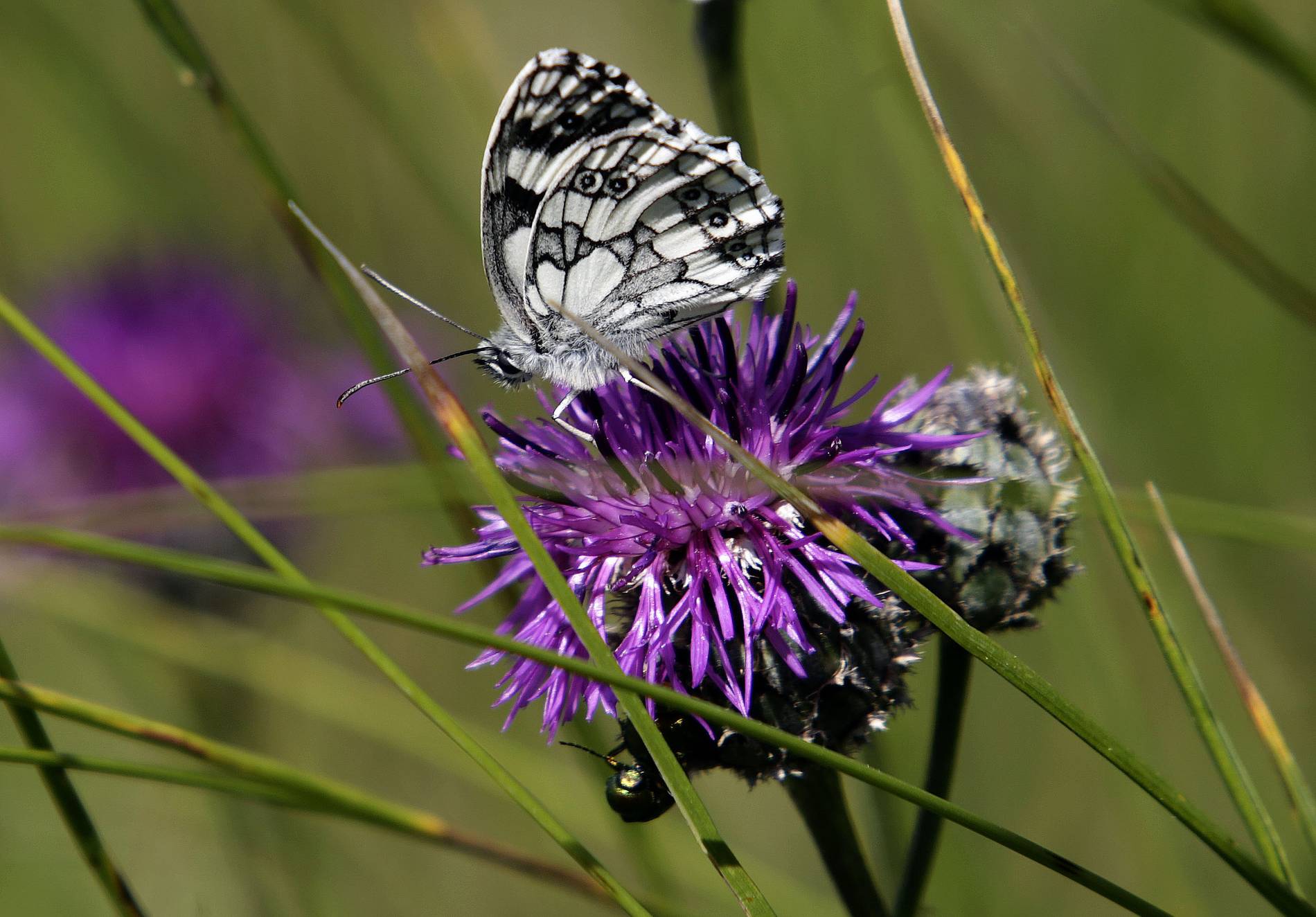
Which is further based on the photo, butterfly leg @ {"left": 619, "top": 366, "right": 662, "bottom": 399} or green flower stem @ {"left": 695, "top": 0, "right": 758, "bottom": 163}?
green flower stem @ {"left": 695, "top": 0, "right": 758, "bottom": 163}

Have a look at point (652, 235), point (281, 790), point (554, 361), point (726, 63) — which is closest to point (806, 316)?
point (726, 63)

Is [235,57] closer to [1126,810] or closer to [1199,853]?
[1126,810]

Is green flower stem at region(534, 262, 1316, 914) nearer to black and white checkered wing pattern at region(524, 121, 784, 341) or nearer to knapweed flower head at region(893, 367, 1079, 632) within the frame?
knapweed flower head at region(893, 367, 1079, 632)

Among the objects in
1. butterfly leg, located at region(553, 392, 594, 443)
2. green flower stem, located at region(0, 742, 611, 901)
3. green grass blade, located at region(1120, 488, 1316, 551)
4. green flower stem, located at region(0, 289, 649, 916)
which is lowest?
green flower stem, located at region(0, 742, 611, 901)

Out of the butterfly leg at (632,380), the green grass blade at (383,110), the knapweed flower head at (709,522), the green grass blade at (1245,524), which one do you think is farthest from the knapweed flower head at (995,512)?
the green grass blade at (383,110)

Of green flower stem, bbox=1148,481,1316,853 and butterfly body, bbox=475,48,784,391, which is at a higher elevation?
butterfly body, bbox=475,48,784,391

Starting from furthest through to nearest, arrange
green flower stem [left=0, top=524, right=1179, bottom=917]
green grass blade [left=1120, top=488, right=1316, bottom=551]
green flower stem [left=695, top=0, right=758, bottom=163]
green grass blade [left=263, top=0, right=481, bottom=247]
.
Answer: green grass blade [left=263, top=0, right=481, bottom=247] → green flower stem [left=695, top=0, right=758, bottom=163] → green grass blade [left=1120, top=488, right=1316, bottom=551] → green flower stem [left=0, top=524, right=1179, bottom=917]

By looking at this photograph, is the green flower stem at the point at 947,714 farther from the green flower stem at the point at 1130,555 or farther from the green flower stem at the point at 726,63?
the green flower stem at the point at 726,63

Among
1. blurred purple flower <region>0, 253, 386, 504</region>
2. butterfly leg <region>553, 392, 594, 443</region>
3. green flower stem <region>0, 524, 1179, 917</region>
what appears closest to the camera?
green flower stem <region>0, 524, 1179, 917</region>

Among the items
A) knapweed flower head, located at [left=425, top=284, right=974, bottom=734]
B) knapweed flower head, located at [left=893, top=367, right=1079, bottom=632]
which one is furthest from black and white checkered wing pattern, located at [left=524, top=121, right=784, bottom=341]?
knapweed flower head, located at [left=893, top=367, right=1079, bottom=632]
